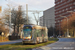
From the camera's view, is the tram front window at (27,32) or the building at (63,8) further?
the building at (63,8)

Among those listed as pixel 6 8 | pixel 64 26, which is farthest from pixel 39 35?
pixel 64 26

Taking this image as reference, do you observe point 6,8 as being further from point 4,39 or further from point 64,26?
point 64,26

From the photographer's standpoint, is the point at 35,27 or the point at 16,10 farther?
the point at 16,10

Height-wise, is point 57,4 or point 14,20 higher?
point 57,4

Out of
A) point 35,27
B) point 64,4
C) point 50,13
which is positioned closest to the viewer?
point 35,27

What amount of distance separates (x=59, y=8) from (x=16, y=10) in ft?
294

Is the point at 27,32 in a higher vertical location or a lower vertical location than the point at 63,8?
lower

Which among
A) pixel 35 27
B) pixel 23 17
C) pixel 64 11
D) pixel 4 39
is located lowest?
pixel 4 39

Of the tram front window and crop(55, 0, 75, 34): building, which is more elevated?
crop(55, 0, 75, 34): building

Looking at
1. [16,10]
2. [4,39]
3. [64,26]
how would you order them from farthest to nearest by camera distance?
[64,26]
[16,10]
[4,39]

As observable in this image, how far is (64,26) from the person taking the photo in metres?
95.5

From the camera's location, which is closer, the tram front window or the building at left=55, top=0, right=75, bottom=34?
the tram front window

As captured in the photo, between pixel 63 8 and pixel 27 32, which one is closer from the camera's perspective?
pixel 27 32

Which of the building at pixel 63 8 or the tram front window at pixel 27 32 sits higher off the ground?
the building at pixel 63 8
